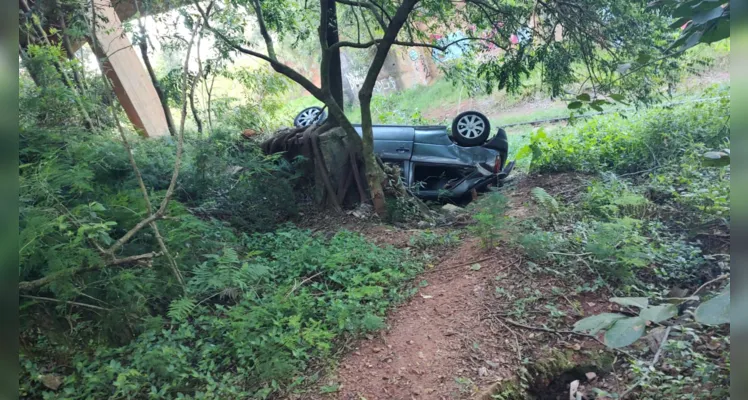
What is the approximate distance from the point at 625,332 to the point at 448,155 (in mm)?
7316

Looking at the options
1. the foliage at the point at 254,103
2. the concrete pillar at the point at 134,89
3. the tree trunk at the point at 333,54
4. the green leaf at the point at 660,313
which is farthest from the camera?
the concrete pillar at the point at 134,89

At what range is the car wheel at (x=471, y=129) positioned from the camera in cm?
856

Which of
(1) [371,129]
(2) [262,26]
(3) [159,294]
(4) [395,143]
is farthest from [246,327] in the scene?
(4) [395,143]

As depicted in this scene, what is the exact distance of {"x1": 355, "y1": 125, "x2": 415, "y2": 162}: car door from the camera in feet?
28.2

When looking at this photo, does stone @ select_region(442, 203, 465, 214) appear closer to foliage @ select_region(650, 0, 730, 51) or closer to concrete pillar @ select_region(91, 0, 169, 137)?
foliage @ select_region(650, 0, 730, 51)

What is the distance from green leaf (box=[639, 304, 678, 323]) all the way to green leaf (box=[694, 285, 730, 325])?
0.20 feet

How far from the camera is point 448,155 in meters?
8.45

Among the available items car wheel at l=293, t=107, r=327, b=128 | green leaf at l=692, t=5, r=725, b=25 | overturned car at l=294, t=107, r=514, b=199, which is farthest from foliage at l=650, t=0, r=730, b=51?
car wheel at l=293, t=107, r=327, b=128

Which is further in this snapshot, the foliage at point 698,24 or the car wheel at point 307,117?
the car wheel at point 307,117

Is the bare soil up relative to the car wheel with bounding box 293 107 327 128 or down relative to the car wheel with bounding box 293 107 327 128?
down

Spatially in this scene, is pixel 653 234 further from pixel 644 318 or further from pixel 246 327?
pixel 644 318

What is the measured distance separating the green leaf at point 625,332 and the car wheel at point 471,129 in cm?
747

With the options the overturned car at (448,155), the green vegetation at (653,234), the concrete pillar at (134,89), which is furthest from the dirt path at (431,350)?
the concrete pillar at (134,89)

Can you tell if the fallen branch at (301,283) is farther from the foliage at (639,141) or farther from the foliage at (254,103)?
the foliage at (639,141)
